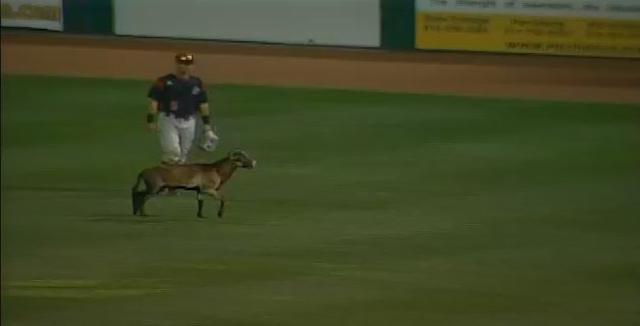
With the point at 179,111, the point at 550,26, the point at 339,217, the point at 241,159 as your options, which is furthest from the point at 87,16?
the point at 550,26

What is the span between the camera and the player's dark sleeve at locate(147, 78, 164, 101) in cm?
211

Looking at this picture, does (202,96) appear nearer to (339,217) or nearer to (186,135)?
(186,135)

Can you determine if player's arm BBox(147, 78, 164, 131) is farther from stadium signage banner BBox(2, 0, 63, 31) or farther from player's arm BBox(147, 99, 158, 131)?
stadium signage banner BBox(2, 0, 63, 31)

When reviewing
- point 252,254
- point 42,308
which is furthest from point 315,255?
point 42,308

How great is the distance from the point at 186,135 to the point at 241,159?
0.09m

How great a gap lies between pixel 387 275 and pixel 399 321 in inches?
2.7

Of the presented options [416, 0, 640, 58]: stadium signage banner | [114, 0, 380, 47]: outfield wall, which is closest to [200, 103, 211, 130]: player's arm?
[114, 0, 380, 47]: outfield wall

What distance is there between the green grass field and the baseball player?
0.02m

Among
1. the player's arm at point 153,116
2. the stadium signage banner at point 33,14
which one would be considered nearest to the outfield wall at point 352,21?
the stadium signage banner at point 33,14

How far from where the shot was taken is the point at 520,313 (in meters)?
2.10

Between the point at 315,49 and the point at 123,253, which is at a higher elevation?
the point at 315,49

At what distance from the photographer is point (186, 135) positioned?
6.89 feet

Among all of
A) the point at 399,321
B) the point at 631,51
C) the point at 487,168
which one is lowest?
the point at 399,321

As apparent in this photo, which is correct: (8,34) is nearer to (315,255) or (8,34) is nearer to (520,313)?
(315,255)
